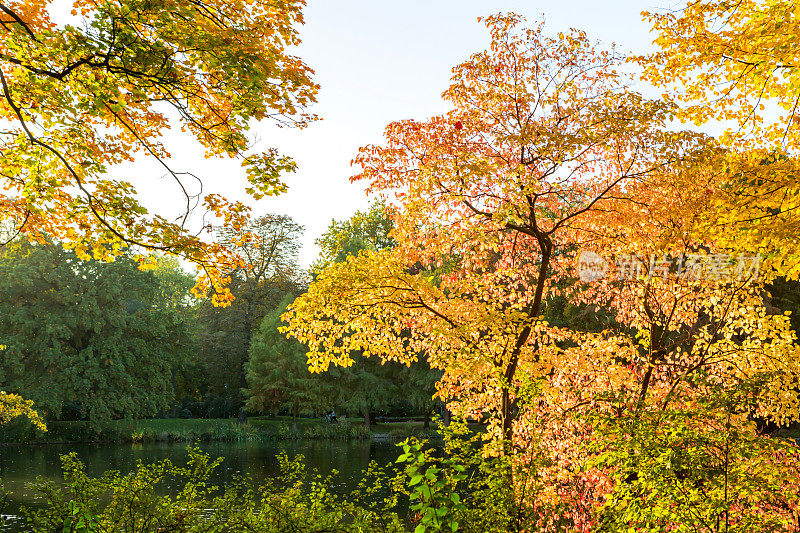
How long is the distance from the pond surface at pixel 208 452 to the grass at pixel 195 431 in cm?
84

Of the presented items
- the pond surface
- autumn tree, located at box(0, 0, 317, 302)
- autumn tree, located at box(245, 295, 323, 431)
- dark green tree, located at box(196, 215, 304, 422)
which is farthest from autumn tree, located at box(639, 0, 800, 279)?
dark green tree, located at box(196, 215, 304, 422)

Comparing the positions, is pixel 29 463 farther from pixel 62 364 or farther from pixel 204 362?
pixel 204 362

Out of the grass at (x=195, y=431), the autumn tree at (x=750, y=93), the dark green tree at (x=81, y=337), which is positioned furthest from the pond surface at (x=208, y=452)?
the autumn tree at (x=750, y=93)

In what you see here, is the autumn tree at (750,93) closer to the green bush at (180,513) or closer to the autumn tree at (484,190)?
the autumn tree at (484,190)

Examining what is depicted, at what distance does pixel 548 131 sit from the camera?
7805 millimetres

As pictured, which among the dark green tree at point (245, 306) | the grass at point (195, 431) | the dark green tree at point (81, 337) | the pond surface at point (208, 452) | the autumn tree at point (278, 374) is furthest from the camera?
the dark green tree at point (245, 306)

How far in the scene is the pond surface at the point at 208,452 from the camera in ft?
63.0

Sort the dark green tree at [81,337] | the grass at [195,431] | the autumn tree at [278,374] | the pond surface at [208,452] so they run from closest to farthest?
the pond surface at [208,452], the dark green tree at [81,337], the grass at [195,431], the autumn tree at [278,374]

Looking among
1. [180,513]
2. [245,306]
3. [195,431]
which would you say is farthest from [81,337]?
[180,513]

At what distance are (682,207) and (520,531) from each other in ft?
18.4

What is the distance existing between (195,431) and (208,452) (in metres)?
4.69

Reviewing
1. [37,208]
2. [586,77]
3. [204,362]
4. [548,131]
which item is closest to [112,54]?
[37,208]

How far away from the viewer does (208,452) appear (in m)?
26.3

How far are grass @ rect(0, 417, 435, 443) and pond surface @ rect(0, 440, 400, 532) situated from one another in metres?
0.84
